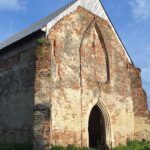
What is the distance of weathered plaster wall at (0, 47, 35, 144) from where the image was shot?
50.5 ft

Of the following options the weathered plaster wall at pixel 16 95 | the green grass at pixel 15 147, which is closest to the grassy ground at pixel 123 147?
the green grass at pixel 15 147

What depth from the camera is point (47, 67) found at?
1445 cm

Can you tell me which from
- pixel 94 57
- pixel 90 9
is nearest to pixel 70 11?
pixel 90 9

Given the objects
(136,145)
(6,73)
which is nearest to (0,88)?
(6,73)

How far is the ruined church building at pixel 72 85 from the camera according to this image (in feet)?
47.7

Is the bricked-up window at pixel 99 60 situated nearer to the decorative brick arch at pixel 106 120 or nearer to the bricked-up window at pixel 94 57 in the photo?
the bricked-up window at pixel 94 57

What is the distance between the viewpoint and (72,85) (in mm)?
15695

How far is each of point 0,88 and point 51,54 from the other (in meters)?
3.97

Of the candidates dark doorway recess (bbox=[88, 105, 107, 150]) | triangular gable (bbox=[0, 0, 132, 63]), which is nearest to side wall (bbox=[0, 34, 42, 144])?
triangular gable (bbox=[0, 0, 132, 63])

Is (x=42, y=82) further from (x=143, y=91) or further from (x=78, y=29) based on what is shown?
(x=143, y=91)

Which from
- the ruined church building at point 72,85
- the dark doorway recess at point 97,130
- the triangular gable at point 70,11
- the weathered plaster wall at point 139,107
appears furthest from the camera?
the weathered plaster wall at point 139,107

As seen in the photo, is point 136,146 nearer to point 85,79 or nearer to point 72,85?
point 85,79

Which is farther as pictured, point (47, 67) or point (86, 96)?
point (86, 96)

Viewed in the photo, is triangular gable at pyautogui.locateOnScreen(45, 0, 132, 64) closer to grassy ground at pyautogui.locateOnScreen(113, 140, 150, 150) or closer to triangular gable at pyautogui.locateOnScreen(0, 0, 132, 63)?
triangular gable at pyautogui.locateOnScreen(0, 0, 132, 63)
